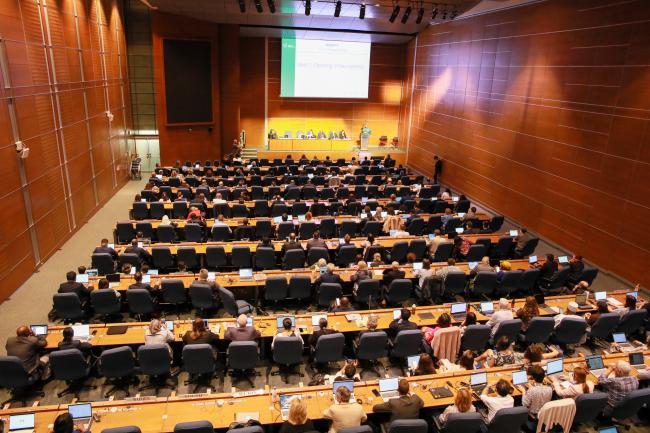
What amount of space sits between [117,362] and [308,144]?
17.4 meters

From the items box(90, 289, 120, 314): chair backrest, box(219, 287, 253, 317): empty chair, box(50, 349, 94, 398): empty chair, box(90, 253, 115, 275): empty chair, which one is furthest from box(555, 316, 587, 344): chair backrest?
box(90, 253, 115, 275): empty chair

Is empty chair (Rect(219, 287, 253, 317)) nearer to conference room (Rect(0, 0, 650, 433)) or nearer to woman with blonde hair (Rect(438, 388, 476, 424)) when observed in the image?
conference room (Rect(0, 0, 650, 433))

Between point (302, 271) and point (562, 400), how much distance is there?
4933mm

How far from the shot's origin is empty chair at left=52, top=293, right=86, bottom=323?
7.45m

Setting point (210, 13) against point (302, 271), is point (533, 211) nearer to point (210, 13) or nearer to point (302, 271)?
point (302, 271)

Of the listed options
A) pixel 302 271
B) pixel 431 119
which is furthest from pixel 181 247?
pixel 431 119

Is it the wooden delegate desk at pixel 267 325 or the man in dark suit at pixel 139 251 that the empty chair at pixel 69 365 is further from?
the man in dark suit at pixel 139 251

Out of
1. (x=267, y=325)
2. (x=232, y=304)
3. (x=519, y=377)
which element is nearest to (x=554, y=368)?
(x=519, y=377)

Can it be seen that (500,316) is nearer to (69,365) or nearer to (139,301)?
(139,301)

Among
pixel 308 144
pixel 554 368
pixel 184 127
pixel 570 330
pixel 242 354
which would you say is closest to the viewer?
pixel 554 368

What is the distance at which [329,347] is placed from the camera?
259 inches

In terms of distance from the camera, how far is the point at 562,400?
17.3 feet

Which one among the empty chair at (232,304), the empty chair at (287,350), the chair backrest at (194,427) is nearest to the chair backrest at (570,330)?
the empty chair at (287,350)

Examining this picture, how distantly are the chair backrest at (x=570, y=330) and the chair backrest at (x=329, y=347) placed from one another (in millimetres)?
3593
